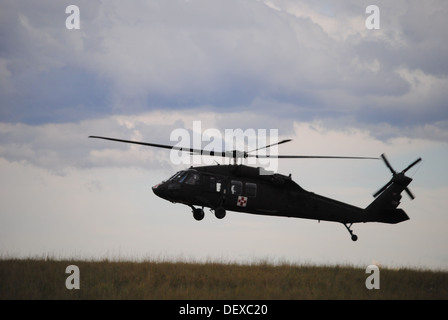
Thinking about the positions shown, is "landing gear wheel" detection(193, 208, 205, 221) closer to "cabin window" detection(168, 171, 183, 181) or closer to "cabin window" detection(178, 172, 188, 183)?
"cabin window" detection(178, 172, 188, 183)

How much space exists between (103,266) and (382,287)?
13117 mm

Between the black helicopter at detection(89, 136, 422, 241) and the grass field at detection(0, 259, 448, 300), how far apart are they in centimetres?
303

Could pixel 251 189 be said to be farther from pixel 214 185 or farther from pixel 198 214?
pixel 198 214

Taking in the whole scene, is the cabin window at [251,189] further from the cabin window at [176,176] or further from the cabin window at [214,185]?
the cabin window at [176,176]

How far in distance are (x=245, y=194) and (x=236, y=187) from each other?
653 mm

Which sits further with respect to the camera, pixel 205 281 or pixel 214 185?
pixel 214 185

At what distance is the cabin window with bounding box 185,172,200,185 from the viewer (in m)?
26.2

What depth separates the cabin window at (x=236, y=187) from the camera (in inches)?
1052

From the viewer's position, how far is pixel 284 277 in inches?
931

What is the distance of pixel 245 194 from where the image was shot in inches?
1064

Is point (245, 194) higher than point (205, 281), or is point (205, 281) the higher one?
point (245, 194)

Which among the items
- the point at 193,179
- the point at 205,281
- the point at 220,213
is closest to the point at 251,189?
the point at 220,213
